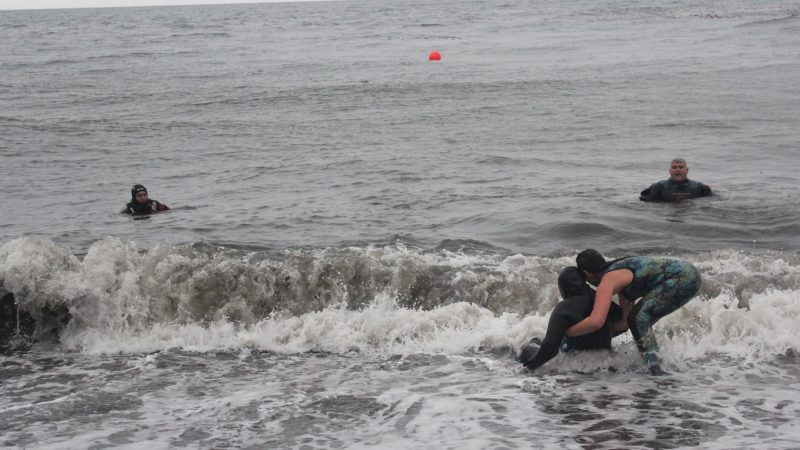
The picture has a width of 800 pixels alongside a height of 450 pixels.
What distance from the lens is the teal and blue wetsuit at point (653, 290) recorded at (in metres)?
8.47

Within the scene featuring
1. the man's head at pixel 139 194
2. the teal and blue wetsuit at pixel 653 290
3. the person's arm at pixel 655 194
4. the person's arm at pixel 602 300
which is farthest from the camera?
the man's head at pixel 139 194

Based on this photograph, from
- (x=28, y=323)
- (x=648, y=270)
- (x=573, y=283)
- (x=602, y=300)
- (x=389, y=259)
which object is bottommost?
(x=28, y=323)

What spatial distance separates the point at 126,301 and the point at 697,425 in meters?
7.11

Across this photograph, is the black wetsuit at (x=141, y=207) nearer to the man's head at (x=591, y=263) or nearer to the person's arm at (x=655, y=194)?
the person's arm at (x=655, y=194)

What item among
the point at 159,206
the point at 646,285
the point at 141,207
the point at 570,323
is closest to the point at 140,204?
the point at 141,207

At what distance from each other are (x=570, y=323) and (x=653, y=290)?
91cm

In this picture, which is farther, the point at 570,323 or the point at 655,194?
the point at 655,194

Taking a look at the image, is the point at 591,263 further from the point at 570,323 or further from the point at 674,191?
the point at 674,191

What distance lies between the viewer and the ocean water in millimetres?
7941

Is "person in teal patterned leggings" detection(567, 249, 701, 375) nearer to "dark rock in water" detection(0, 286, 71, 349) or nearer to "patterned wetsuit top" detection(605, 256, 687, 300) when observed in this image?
"patterned wetsuit top" detection(605, 256, 687, 300)

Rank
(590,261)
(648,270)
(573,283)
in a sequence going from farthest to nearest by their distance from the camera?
(648,270), (573,283), (590,261)

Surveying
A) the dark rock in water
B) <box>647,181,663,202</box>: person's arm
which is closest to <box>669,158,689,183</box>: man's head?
<box>647,181,663,202</box>: person's arm

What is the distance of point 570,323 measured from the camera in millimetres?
8242

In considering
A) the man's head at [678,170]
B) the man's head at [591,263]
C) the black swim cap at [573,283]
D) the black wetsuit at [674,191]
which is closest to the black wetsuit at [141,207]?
the black wetsuit at [674,191]
